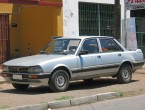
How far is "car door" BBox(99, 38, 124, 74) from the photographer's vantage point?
13.9 m

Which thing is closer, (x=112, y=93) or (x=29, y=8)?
(x=112, y=93)

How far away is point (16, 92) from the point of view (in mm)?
12977

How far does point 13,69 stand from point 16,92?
77cm

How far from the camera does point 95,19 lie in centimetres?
2273

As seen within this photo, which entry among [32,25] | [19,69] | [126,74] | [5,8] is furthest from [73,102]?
[32,25]

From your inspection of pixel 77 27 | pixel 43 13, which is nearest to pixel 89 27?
pixel 77 27

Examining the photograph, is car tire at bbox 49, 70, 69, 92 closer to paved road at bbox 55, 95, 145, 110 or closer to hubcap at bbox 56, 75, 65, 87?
hubcap at bbox 56, 75, 65, 87

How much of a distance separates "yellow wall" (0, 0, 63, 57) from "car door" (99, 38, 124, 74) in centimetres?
652

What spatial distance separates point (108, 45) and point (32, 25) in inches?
332

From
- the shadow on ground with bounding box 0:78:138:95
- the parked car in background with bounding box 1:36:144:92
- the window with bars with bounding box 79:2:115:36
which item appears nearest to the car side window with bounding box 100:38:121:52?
the parked car in background with bounding box 1:36:144:92

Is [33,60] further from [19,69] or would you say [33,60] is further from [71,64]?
[71,64]

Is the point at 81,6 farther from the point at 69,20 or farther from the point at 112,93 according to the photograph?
the point at 112,93

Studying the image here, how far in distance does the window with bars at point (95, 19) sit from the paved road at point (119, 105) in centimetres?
1056

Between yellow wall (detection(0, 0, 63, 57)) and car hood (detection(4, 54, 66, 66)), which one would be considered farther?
yellow wall (detection(0, 0, 63, 57))
